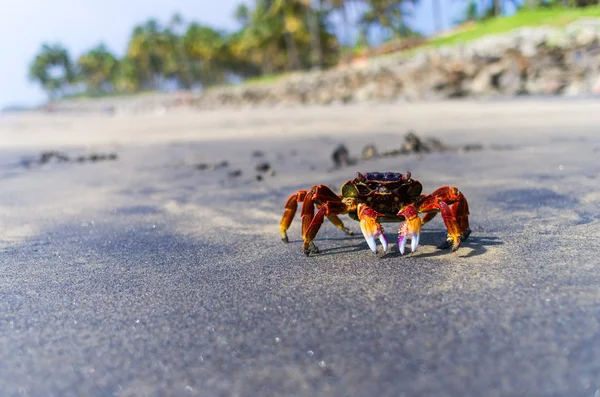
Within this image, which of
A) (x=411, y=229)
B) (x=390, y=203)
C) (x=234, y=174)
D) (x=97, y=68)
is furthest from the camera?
(x=97, y=68)

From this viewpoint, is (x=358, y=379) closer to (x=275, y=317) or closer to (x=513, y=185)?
(x=275, y=317)

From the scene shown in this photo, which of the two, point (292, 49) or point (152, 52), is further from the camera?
point (152, 52)

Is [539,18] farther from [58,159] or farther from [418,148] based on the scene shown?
[58,159]

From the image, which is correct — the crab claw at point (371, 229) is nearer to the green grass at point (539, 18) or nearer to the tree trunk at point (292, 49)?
the green grass at point (539, 18)

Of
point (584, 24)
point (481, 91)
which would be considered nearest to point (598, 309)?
point (481, 91)

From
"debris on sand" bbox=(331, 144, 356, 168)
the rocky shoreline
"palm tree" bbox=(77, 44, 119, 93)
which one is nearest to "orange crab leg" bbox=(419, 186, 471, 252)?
"debris on sand" bbox=(331, 144, 356, 168)

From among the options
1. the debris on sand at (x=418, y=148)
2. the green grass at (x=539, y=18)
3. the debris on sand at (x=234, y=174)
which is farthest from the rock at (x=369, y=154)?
the green grass at (x=539, y=18)

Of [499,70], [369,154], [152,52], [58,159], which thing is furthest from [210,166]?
[152,52]
